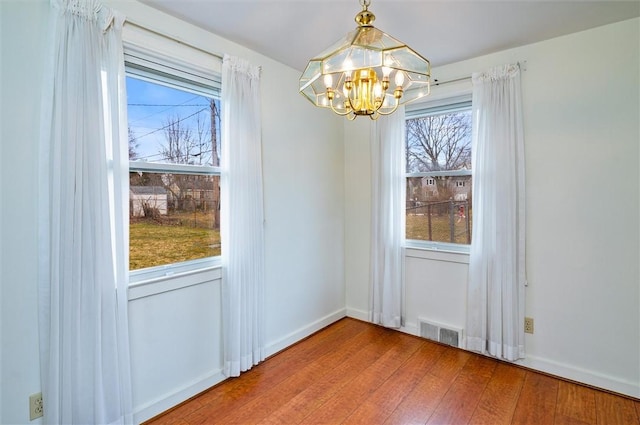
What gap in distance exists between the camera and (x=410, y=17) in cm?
218

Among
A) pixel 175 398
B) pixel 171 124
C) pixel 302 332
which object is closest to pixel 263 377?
pixel 175 398

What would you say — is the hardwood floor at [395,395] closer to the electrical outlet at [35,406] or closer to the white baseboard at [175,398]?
the white baseboard at [175,398]

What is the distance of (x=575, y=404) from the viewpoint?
2178mm

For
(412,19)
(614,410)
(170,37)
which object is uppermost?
(412,19)

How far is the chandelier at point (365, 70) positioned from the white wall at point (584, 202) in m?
1.47

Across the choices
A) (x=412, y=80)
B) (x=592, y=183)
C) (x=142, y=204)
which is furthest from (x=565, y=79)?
(x=142, y=204)

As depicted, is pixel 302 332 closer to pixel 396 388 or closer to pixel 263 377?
pixel 263 377

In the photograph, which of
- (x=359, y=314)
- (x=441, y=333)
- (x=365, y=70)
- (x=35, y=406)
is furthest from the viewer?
(x=359, y=314)

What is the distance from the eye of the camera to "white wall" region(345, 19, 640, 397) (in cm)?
226

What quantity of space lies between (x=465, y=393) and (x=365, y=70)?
7.66 ft

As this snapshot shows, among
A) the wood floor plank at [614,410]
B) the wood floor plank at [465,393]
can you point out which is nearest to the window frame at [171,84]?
the wood floor plank at [465,393]

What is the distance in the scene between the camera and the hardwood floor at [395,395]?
6.74ft

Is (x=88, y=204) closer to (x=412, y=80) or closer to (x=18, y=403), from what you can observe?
(x=18, y=403)

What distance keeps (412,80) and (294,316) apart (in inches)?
Answer: 95.5
